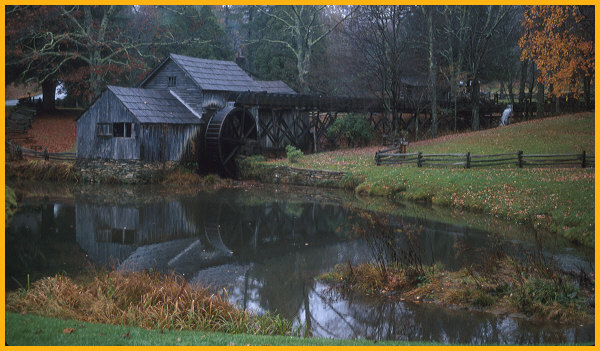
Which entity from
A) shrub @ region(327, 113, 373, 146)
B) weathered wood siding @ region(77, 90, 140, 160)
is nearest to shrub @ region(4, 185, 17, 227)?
weathered wood siding @ region(77, 90, 140, 160)

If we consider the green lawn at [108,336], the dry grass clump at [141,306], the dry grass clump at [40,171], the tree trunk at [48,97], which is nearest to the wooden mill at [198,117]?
the dry grass clump at [40,171]

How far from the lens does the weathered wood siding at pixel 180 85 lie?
31.8m

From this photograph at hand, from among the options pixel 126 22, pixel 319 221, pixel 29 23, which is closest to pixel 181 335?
pixel 319 221

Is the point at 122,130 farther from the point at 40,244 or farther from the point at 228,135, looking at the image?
the point at 40,244

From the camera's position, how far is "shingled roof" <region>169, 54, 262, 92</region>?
32031mm

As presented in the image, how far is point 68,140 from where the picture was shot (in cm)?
3644

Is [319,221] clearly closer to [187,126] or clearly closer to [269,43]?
[187,126]

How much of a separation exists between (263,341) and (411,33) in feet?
133

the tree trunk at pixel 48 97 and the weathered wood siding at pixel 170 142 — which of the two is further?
the tree trunk at pixel 48 97

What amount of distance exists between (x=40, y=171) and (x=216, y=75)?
36.6 ft

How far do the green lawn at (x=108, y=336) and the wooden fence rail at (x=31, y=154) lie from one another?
905 inches

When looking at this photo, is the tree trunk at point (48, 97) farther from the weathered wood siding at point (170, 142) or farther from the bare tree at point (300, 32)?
the weathered wood siding at point (170, 142)

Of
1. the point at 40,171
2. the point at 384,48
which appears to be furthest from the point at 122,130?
the point at 384,48

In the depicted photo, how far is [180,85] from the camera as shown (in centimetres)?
3228
